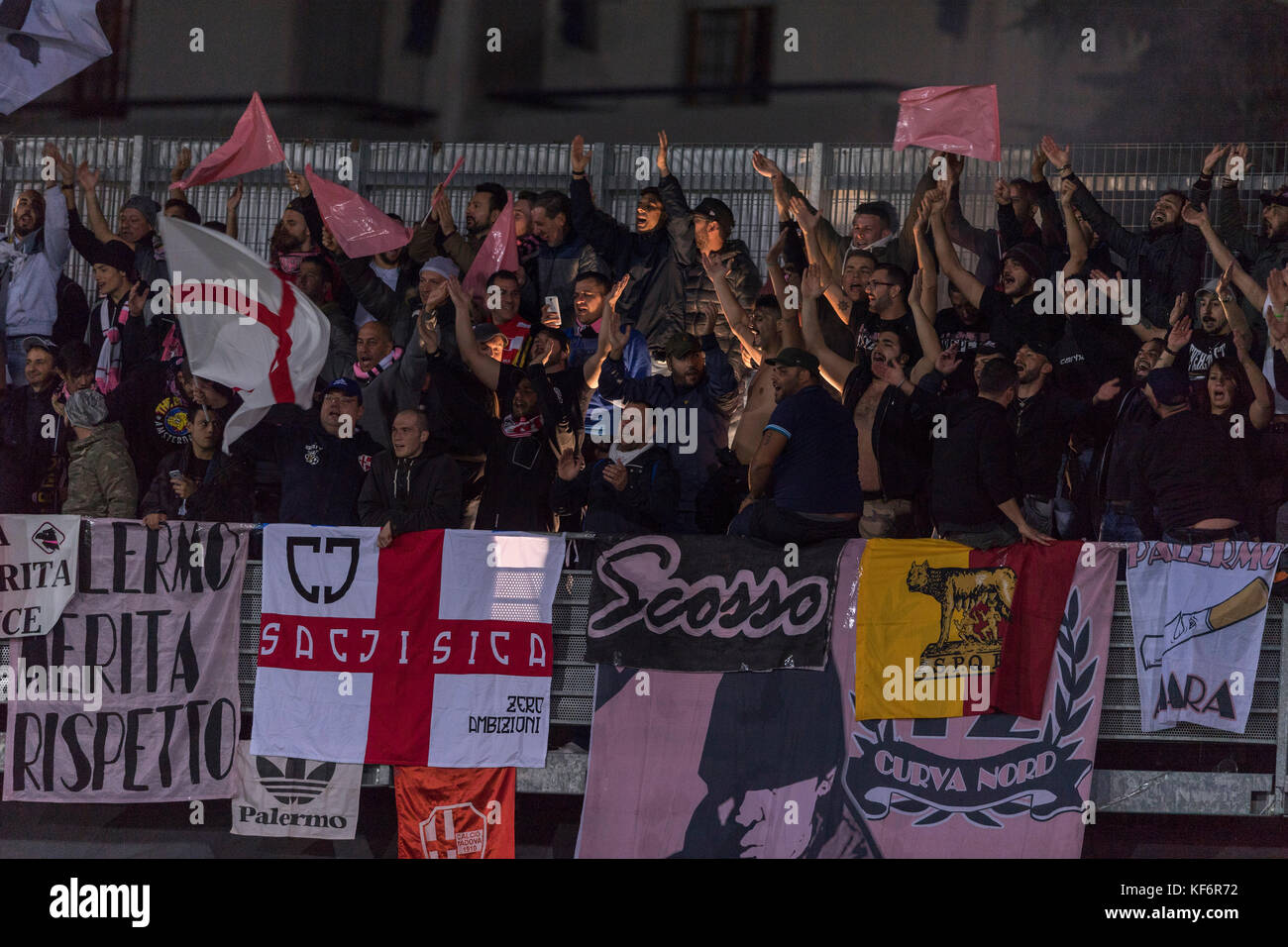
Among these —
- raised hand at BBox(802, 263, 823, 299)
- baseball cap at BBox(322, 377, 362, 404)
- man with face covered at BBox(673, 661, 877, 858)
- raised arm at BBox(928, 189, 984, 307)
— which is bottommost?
man with face covered at BBox(673, 661, 877, 858)

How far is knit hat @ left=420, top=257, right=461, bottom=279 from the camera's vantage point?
11.3 metres

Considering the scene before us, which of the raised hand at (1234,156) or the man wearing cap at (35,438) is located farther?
the man wearing cap at (35,438)

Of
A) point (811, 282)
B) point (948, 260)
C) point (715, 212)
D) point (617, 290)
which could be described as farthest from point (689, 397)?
point (948, 260)

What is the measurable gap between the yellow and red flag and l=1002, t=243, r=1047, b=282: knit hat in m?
2.30

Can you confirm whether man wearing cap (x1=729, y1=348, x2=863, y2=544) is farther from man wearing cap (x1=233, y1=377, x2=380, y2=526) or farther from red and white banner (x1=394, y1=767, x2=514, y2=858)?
man wearing cap (x1=233, y1=377, x2=380, y2=526)

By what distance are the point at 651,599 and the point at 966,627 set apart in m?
1.86

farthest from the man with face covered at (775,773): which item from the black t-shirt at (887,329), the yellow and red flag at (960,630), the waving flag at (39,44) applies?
the waving flag at (39,44)

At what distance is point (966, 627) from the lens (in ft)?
29.9

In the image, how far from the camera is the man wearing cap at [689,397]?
1032 cm

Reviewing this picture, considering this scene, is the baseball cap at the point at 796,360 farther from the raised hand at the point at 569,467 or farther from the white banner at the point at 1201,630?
the white banner at the point at 1201,630

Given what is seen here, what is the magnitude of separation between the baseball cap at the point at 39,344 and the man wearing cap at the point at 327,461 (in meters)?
2.20

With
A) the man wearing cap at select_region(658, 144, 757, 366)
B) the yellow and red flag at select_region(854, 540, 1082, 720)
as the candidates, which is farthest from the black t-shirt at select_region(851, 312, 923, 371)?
the yellow and red flag at select_region(854, 540, 1082, 720)
